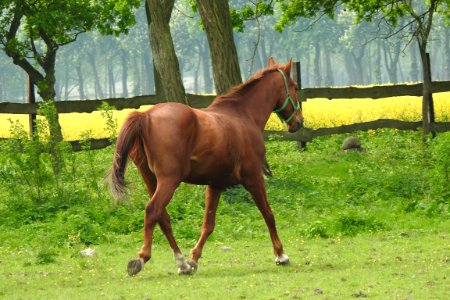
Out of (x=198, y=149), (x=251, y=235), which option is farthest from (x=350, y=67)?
(x=198, y=149)

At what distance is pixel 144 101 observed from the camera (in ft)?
74.5

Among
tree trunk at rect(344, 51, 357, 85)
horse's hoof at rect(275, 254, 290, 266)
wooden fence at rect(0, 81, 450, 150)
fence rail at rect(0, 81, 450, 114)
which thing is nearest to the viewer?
horse's hoof at rect(275, 254, 290, 266)

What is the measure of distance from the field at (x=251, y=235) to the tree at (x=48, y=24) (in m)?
4.04

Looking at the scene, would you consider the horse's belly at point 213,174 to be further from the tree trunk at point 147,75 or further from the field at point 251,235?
the tree trunk at point 147,75

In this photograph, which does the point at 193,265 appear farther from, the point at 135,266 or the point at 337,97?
the point at 337,97

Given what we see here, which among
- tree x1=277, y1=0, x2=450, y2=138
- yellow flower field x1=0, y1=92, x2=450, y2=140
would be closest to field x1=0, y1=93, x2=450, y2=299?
tree x1=277, y1=0, x2=450, y2=138

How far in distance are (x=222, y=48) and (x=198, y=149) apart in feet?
27.8

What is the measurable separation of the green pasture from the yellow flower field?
10673 millimetres

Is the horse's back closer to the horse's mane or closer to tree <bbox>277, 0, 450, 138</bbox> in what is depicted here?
the horse's mane

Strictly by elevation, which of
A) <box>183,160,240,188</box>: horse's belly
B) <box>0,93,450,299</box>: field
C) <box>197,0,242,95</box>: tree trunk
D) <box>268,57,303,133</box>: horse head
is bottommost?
<box>0,93,450,299</box>: field

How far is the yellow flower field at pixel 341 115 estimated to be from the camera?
3125 centimetres

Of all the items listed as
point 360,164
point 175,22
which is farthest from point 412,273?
point 175,22

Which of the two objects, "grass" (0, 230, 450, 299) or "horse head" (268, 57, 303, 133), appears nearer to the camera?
"grass" (0, 230, 450, 299)

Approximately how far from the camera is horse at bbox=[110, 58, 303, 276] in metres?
10.0
